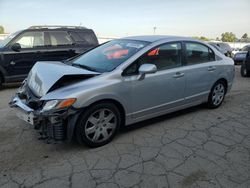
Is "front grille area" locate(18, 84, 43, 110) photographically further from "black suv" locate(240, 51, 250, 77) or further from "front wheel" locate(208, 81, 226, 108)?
"black suv" locate(240, 51, 250, 77)

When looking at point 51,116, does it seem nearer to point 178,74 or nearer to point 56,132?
point 56,132

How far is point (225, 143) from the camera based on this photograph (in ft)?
12.6

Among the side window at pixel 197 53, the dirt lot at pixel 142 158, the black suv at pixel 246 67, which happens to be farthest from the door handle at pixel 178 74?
the black suv at pixel 246 67

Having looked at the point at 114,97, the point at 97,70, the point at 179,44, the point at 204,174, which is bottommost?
the point at 204,174

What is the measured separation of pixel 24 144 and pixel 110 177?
152 cm

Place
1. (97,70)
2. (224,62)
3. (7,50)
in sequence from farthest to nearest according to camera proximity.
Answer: (7,50)
(224,62)
(97,70)

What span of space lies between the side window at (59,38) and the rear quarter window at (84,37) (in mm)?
205

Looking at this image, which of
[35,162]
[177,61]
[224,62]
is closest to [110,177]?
[35,162]

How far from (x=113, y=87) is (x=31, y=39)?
5101 mm

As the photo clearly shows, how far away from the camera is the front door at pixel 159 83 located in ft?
12.7

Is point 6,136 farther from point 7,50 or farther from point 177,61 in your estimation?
point 7,50

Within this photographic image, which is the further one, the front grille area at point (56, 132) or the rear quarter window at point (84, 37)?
the rear quarter window at point (84, 37)

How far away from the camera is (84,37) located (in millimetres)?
8508

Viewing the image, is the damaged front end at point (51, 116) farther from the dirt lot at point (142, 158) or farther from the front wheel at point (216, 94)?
the front wheel at point (216, 94)
